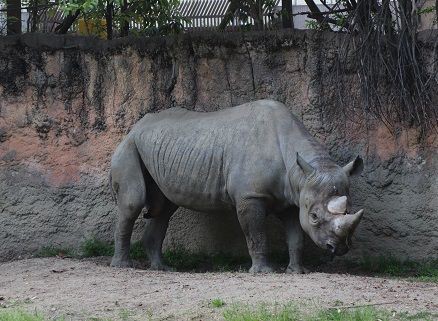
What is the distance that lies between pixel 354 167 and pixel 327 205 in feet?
1.76

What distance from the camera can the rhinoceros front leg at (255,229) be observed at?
948 centimetres

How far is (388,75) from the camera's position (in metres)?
10.4

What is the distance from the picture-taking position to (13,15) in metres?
12.1

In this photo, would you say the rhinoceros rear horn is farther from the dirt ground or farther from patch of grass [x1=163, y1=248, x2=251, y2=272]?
patch of grass [x1=163, y1=248, x2=251, y2=272]

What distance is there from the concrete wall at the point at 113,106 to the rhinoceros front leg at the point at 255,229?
3.36 feet

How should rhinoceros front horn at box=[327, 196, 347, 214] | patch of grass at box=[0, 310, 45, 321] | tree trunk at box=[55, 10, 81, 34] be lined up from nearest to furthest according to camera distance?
patch of grass at box=[0, 310, 45, 321] < rhinoceros front horn at box=[327, 196, 347, 214] < tree trunk at box=[55, 10, 81, 34]

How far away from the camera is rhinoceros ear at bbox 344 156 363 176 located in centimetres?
925

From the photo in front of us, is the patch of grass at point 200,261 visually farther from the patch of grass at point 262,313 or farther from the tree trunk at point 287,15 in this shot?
the patch of grass at point 262,313

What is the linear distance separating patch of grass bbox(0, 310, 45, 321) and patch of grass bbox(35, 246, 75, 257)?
358 centimetres

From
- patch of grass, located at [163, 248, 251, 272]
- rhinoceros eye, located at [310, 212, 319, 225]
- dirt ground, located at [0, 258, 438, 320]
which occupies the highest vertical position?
rhinoceros eye, located at [310, 212, 319, 225]

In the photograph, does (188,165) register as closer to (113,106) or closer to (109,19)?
(113,106)

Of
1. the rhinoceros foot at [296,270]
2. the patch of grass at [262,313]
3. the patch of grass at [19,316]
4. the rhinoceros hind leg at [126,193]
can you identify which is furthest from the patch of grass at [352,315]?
the rhinoceros hind leg at [126,193]

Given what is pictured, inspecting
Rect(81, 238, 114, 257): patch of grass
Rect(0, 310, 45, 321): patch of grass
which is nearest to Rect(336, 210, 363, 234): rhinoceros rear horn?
Rect(0, 310, 45, 321): patch of grass

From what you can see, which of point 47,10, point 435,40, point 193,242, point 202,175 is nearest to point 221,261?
point 193,242
